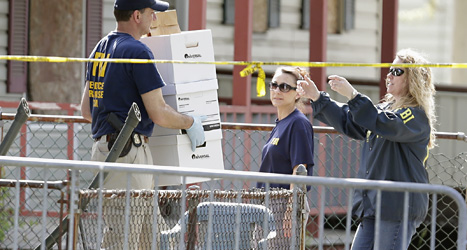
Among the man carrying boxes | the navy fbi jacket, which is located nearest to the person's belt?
the man carrying boxes

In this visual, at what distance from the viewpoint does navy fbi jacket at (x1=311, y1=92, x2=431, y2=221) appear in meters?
5.14

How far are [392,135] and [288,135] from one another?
911 mm

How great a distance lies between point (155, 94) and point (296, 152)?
101cm

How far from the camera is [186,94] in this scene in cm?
577

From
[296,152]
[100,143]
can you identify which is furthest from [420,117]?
[100,143]

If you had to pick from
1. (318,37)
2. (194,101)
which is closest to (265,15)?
(318,37)

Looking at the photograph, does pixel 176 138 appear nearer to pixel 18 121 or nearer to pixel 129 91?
pixel 129 91

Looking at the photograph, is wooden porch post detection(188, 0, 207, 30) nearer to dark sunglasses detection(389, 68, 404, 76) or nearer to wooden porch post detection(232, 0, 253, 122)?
wooden porch post detection(232, 0, 253, 122)

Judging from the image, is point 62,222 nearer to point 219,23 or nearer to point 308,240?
point 308,240

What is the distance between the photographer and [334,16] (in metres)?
16.0

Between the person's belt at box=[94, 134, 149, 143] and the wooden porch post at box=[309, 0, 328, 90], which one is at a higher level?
the wooden porch post at box=[309, 0, 328, 90]

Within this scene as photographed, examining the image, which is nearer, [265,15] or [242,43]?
[242,43]

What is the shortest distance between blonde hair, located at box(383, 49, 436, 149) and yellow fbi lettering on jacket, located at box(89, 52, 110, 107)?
65.5 inches

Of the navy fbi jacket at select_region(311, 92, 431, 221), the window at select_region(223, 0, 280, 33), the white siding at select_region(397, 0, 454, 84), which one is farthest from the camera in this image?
the white siding at select_region(397, 0, 454, 84)
